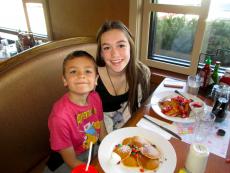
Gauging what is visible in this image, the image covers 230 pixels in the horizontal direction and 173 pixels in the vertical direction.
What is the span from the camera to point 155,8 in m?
1.69

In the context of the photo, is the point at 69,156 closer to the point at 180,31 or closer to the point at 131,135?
the point at 131,135

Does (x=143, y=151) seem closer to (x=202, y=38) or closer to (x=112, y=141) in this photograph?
(x=112, y=141)

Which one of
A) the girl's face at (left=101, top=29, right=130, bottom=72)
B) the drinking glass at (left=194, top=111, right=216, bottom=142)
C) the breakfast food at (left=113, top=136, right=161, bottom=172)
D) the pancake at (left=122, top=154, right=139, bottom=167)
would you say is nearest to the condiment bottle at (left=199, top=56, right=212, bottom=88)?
the drinking glass at (left=194, top=111, right=216, bottom=142)

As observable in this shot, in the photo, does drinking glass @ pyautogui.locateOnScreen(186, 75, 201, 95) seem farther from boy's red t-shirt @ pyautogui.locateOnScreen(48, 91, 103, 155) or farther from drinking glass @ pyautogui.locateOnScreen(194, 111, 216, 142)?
boy's red t-shirt @ pyautogui.locateOnScreen(48, 91, 103, 155)

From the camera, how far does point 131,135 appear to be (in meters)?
0.90

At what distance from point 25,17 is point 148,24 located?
1.68 meters

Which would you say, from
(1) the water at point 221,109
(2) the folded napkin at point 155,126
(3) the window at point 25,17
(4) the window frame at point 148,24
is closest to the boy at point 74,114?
(2) the folded napkin at point 155,126

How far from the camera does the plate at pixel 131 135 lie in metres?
0.75

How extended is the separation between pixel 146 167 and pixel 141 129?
19 cm

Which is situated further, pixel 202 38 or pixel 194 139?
pixel 202 38

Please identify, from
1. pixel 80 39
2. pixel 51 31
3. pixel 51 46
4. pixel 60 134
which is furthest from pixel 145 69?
pixel 51 31

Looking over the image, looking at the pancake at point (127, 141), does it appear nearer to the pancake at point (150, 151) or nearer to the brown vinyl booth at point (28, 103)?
the pancake at point (150, 151)

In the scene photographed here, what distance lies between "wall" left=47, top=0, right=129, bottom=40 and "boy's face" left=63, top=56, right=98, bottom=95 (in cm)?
96

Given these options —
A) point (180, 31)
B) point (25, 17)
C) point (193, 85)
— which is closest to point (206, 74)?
point (193, 85)
